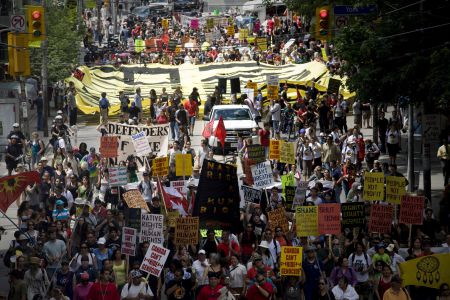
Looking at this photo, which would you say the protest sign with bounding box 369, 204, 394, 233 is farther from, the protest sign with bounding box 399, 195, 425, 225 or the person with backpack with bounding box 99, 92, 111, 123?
the person with backpack with bounding box 99, 92, 111, 123

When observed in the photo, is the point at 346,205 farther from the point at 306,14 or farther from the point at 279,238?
the point at 306,14

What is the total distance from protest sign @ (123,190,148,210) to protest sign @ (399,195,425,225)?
4.71 m

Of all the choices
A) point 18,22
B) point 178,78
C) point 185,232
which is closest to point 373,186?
point 185,232

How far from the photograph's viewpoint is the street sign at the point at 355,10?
101ft

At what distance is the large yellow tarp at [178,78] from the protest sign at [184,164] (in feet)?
57.6

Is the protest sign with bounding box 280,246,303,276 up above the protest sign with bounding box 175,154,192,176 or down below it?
below

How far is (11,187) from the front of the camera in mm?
24828

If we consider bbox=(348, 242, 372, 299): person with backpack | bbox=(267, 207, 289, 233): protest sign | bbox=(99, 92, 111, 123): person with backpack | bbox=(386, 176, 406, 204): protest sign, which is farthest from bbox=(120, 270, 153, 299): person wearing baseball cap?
bbox=(99, 92, 111, 123): person with backpack

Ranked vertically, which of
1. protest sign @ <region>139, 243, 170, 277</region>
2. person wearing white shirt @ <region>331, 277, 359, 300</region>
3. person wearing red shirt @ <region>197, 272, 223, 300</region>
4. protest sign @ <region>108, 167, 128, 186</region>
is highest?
protest sign @ <region>108, 167, 128, 186</region>

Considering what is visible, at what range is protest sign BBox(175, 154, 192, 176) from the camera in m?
29.7

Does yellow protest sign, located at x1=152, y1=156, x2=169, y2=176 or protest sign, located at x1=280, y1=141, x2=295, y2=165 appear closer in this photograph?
yellow protest sign, located at x1=152, y1=156, x2=169, y2=176

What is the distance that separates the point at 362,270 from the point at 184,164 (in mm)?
9080

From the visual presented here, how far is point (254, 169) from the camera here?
27.0 meters

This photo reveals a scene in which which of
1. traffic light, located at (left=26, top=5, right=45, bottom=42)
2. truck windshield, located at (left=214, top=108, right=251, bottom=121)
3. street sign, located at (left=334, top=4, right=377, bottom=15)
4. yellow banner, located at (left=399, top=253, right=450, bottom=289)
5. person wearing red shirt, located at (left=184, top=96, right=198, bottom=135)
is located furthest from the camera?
person wearing red shirt, located at (left=184, top=96, right=198, bottom=135)
